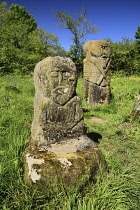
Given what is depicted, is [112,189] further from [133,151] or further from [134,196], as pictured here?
[133,151]

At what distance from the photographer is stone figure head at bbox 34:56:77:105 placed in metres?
2.78

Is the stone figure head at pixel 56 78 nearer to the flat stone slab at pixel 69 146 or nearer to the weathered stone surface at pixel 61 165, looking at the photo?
the flat stone slab at pixel 69 146

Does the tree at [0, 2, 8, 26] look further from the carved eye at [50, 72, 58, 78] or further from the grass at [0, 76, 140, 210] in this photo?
→ the carved eye at [50, 72, 58, 78]

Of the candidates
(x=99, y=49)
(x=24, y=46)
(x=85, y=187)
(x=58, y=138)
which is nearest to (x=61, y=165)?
(x=85, y=187)

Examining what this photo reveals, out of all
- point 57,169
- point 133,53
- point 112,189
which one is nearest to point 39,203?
point 57,169

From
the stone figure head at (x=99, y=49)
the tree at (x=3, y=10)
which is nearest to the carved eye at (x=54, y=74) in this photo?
the stone figure head at (x=99, y=49)

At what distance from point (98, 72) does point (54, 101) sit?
518 cm

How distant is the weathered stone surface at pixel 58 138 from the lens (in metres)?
2.29

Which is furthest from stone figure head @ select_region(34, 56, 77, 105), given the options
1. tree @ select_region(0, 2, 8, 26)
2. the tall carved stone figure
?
tree @ select_region(0, 2, 8, 26)

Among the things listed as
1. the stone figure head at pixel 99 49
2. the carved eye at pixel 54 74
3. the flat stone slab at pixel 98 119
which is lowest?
the flat stone slab at pixel 98 119

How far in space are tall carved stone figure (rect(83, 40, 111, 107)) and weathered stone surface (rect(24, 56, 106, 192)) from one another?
15.4ft

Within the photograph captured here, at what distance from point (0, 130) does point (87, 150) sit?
193 centimetres

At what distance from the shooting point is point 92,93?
7.67m

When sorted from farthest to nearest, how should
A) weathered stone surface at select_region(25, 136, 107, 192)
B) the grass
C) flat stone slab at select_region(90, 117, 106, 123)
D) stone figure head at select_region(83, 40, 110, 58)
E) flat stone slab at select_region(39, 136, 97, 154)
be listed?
stone figure head at select_region(83, 40, 110, 58), flat stone slab at select_region(90, 117, 106, 123), flat stone slab at select_region(39, 136, 97, 154), weathered stone surface at select_region(25, 136, 107, 192), the grass
